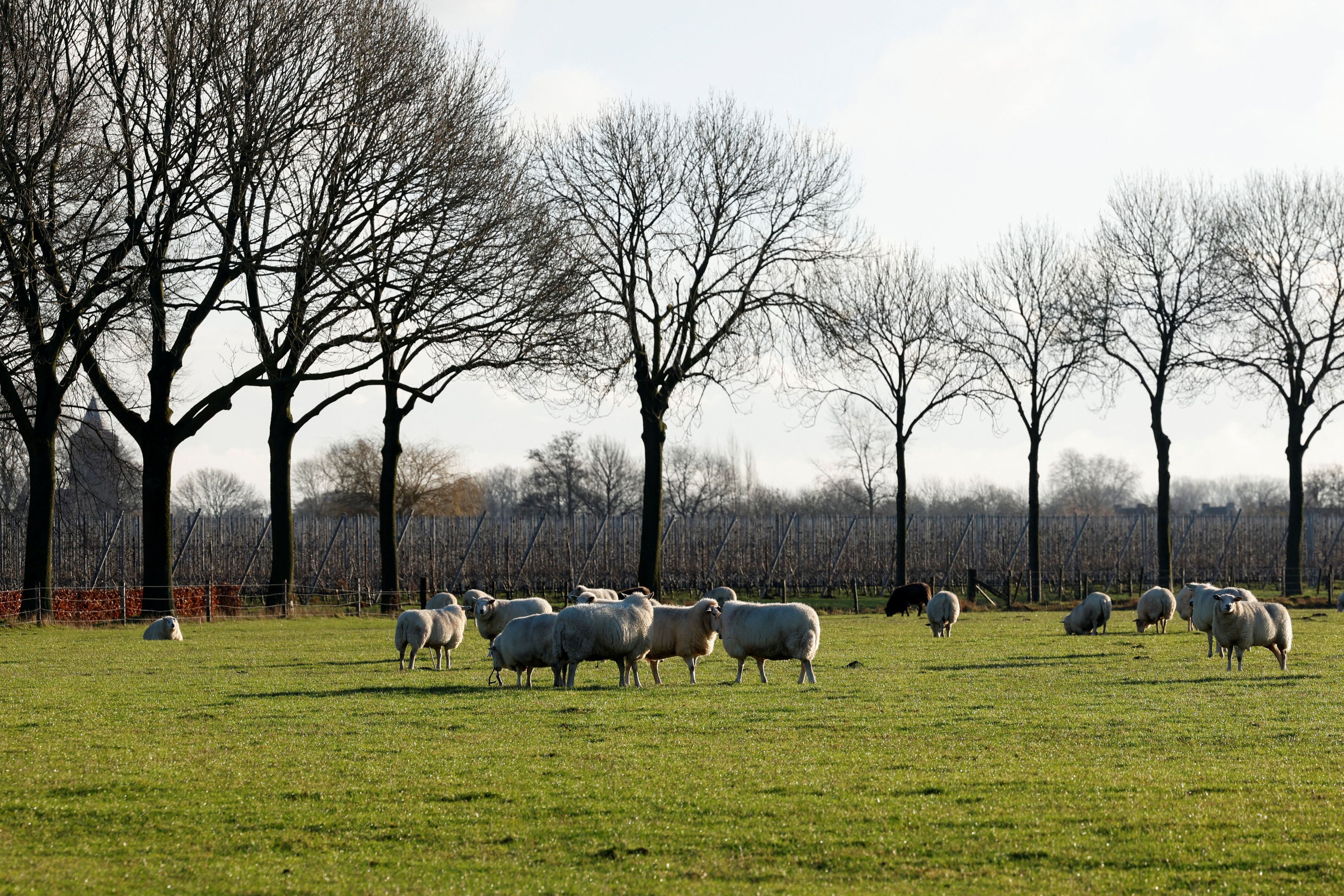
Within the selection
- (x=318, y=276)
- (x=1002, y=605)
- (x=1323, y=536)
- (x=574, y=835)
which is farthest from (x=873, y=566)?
(x=574, y=835)

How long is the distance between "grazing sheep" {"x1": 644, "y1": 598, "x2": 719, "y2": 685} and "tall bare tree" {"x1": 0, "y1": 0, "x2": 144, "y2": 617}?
16.9 meters

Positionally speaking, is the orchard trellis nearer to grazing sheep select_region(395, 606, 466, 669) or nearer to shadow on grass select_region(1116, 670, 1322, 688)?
grazing sheep select_region(395, 606, 466, 669)

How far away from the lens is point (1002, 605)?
43.0 meters

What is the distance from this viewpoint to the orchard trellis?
4322cm

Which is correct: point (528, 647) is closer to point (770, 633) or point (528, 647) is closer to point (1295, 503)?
point (770, 633)

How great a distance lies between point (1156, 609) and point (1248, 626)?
9.87m

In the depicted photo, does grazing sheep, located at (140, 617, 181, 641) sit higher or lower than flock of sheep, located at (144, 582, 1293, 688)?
lower

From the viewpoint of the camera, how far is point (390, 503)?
37.8m

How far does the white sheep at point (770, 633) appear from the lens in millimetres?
16641

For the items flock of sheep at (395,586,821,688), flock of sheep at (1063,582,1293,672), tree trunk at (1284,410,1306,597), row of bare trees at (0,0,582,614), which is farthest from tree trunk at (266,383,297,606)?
tree trunk at (1284,410,1306,597)

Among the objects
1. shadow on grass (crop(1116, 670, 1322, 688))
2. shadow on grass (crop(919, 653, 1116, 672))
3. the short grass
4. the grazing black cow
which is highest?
the short grass

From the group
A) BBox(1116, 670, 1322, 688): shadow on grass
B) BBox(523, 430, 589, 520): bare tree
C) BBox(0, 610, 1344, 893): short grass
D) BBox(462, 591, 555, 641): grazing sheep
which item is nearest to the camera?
BBox(0, 610, 1344, 893): short grass

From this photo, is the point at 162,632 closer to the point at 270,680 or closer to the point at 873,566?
the point at 270,680

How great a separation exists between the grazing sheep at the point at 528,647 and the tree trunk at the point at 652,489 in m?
22.9
